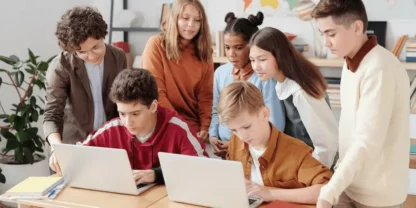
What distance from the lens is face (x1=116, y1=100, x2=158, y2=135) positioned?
86.9 inches

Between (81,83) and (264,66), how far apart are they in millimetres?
803

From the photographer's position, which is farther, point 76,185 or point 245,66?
point 245,66

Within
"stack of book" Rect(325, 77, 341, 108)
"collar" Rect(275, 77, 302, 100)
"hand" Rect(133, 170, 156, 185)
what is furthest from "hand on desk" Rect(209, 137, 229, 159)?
"stack of book" Rect(325, 77, 341, 108)

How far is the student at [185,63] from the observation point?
2643mm

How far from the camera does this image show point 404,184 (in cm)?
185

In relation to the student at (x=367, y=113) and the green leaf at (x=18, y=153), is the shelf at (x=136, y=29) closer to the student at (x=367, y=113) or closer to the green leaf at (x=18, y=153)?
the green leaf at (x=18, y=153)

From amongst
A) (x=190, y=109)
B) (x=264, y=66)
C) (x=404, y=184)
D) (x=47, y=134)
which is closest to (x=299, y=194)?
(x=404, y=184)

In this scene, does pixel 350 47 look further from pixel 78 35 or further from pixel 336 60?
pixel 336 60

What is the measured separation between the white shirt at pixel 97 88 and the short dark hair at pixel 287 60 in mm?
690

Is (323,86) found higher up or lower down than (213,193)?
higher up

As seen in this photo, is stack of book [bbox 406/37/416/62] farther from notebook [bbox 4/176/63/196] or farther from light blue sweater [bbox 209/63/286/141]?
notebook [bbox 4/176/63/196]

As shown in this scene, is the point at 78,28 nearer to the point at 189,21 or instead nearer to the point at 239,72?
the point at 189,21

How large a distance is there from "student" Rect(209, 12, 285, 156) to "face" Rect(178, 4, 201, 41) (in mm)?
144

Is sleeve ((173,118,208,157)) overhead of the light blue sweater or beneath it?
beneath
